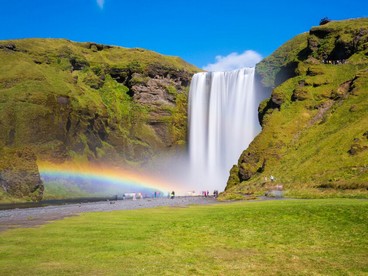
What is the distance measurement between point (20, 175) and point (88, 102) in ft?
193

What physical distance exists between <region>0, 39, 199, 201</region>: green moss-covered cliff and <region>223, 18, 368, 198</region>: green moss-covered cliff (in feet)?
222

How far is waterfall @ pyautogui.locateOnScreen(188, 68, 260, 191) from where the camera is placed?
111500 mm

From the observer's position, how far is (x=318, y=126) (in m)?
68.7

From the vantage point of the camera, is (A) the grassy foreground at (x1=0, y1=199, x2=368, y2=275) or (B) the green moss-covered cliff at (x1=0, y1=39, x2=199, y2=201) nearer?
(A) the grassy foreground at (x1=0, y1=199, x2=368, y2=275)

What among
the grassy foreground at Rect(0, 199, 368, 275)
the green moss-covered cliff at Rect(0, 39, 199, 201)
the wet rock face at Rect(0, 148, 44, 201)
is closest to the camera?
the grassy foreground at Rect(0, 199, 368, 275)

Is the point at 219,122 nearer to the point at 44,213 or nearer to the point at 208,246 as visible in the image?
the point at 44,213

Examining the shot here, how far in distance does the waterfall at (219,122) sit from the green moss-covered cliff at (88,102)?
20.6 metres

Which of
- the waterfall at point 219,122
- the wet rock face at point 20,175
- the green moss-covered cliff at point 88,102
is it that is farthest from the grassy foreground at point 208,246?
the green moss-covered cliff at point 88,102

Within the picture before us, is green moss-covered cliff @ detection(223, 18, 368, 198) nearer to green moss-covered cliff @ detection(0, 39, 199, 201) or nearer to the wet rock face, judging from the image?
the wet rock face

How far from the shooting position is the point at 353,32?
9044cm

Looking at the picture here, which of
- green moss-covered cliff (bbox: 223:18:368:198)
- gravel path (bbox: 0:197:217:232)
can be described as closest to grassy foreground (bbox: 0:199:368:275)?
gravel path (bbox: 0:197:217:232)

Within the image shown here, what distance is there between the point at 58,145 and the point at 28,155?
2956 cm

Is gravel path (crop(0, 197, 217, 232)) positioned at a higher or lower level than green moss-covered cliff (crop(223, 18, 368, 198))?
lower

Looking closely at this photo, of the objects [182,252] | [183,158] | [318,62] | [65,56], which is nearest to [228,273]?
[182,252]
